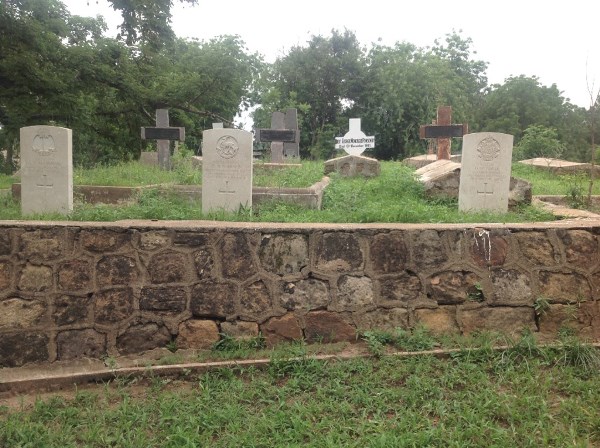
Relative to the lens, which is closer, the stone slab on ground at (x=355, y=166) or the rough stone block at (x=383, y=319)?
the rough stone block at (x=383, y=319)

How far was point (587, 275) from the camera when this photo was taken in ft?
12.8

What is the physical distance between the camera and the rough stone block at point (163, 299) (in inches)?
147

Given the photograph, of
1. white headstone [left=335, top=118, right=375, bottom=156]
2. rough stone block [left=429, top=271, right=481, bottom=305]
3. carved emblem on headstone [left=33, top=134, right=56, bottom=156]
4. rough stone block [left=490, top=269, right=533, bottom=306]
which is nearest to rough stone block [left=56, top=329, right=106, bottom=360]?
rough stone block [left=429, top=271, right=481, bottom=305]

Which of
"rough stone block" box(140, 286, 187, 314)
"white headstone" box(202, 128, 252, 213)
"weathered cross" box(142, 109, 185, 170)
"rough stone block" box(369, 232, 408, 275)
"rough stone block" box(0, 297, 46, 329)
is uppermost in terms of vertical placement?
"weathered cross" box(142, 109, 185, 170)

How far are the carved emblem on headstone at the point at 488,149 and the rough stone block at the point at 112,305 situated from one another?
4155 mm

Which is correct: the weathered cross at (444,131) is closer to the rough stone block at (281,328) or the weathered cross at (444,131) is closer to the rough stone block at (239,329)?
the rough stone block at (281,328)

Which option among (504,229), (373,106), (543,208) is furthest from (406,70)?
(504,229)

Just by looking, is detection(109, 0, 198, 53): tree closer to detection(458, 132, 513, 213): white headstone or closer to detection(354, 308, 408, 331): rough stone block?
detection(458, 132, 513, 213): white headstone

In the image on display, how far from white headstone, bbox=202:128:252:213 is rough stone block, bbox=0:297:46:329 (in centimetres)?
244

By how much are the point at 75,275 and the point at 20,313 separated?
44 cm

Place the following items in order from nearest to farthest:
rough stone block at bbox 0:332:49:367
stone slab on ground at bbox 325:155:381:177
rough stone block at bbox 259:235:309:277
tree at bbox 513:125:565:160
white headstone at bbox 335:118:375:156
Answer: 1. rough stone block at bbox 0:332:49:367
2. rough stone block at bbox 259:235:309:277
3. stone slab on ground at bbox 325:155:381:177
4. white headstone at bbox 335:118:375:156
5. tree at bbox 513:125:565:160

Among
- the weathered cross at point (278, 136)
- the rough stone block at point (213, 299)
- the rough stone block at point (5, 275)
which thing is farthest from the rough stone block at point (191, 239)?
the weathered cross at point (278, 136)

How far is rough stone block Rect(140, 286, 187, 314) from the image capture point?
3734 millimetres

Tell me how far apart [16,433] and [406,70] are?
24639 mm
